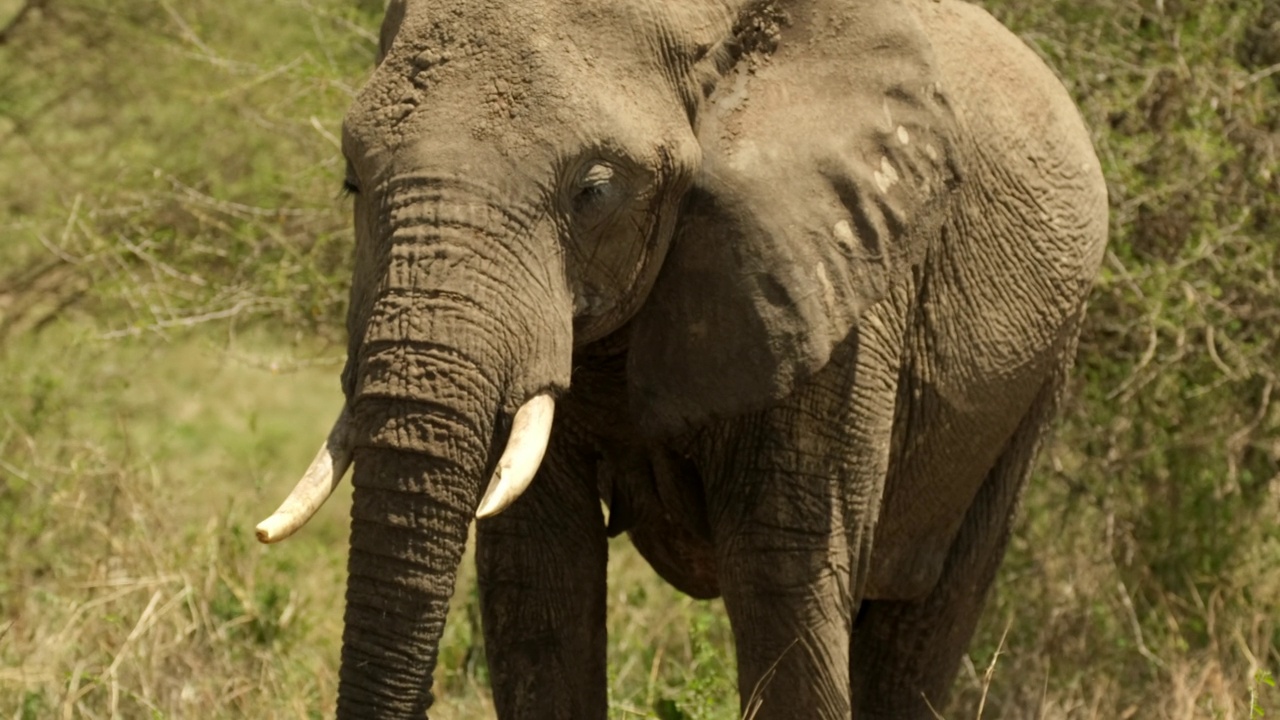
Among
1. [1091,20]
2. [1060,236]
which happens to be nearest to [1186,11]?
[1091,20]

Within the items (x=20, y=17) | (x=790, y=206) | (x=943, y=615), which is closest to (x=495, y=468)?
(x=790, y=206)

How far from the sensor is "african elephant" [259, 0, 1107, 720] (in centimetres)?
317

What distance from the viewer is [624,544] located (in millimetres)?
7102

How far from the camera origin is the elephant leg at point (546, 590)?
157 inches

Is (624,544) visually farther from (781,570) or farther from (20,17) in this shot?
(781,570)

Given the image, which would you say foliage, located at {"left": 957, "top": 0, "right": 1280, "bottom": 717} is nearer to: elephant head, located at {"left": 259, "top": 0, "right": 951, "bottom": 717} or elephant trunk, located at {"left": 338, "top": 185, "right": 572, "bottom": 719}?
elephant head, located at {"left": 259, "top": 0, "right": 951, "bottom": 717}

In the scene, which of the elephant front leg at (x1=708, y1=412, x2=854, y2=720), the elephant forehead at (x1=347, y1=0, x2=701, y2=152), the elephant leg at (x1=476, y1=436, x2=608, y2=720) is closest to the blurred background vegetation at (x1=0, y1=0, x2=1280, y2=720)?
the elephant leg at (x1=476, y1=436, x2=608, y2=720)

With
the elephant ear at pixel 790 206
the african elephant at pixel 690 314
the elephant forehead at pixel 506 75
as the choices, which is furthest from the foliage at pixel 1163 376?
the elephant forehead at pixel 506 75

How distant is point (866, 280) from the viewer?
145 inches

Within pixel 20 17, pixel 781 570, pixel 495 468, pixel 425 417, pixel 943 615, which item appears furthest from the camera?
pixel 20 17

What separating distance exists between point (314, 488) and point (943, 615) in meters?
1.99

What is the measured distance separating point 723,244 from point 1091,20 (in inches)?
113

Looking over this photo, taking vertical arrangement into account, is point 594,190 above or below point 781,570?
above

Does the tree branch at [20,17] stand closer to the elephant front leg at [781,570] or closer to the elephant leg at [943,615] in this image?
the elephant leg at [943,615]
